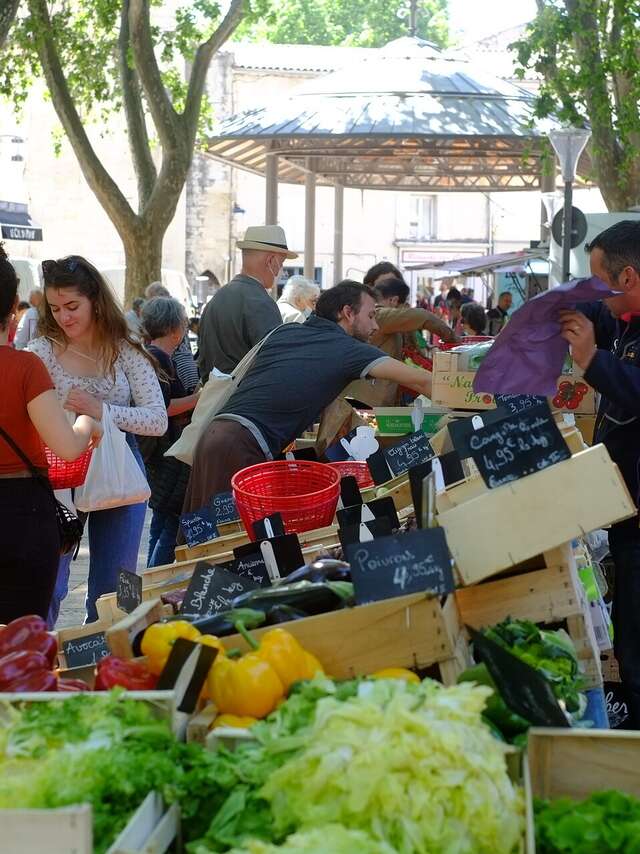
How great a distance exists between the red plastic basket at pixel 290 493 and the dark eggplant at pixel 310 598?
46.9 inches

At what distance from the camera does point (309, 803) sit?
180cm

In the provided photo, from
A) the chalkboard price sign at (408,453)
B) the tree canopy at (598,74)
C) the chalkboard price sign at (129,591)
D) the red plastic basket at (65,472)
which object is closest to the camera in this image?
the chalkboard price sign at (129,591)

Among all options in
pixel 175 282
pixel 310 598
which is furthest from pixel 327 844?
pixel 175 282

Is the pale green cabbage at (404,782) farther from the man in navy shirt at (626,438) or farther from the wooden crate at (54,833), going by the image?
the man in navy shirt at (626,438)

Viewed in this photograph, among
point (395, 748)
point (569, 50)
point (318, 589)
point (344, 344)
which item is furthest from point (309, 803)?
point (569, 50)

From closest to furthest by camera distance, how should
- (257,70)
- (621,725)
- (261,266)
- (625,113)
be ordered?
(621,725), (261,266), (625,113), (257,70)

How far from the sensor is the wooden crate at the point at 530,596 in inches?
110

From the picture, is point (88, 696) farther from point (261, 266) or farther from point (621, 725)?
point (261, 266)

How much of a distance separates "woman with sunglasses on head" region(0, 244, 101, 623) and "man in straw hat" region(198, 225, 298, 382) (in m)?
3.29

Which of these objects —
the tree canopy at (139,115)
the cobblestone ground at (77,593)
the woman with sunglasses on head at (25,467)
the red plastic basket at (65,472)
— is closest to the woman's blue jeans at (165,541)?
the cobblestone ground at (77,593)

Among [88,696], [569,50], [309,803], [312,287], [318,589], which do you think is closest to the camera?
[309,803]

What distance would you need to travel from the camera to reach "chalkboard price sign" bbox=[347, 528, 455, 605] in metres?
2.37

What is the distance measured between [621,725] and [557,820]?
2.08m

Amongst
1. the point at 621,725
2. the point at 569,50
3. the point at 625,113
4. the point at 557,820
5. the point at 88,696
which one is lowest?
the point at 621,725
